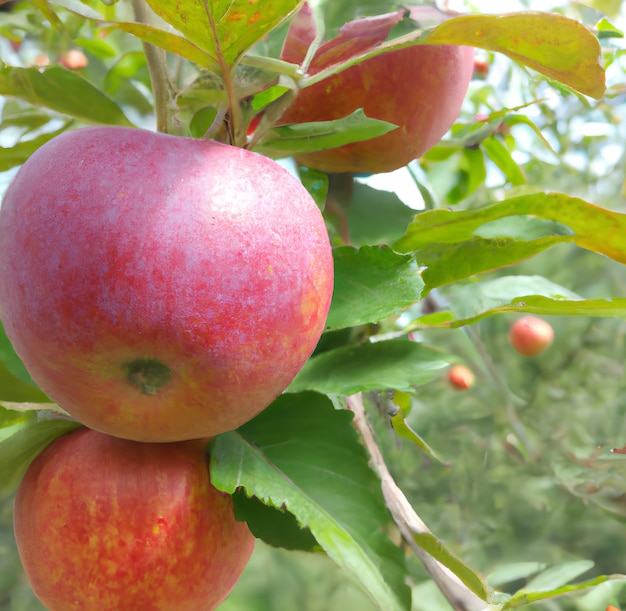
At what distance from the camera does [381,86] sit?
0.52m

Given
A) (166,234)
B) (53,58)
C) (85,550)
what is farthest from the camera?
(53,58)

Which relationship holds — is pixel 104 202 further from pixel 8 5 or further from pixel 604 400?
pixel 604 400

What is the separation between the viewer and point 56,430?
496 millimetres

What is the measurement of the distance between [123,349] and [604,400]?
118cm

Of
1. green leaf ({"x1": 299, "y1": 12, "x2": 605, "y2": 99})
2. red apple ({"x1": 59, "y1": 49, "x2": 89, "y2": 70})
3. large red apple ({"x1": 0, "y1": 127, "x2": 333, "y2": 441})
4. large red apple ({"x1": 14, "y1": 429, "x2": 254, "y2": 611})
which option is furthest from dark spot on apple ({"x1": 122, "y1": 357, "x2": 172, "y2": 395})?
red apple ({"x1": 59, "y1": 49, "x2": 89, "y2": 70})

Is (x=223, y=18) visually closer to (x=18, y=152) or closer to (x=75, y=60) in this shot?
(x=18, y=152)

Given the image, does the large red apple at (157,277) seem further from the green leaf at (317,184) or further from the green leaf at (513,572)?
the green leaf at (513,572)

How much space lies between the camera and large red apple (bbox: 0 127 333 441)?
33 cm

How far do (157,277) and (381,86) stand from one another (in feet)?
0.91

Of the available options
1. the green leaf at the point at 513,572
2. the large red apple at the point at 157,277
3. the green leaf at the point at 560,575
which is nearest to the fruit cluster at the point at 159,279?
the large red apple at the point at 157,277

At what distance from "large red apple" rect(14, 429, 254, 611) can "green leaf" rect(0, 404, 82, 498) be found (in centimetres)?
3

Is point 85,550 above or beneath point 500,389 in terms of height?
above

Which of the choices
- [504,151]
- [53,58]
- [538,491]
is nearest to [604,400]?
[538,491]

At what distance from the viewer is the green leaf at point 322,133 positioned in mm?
455
